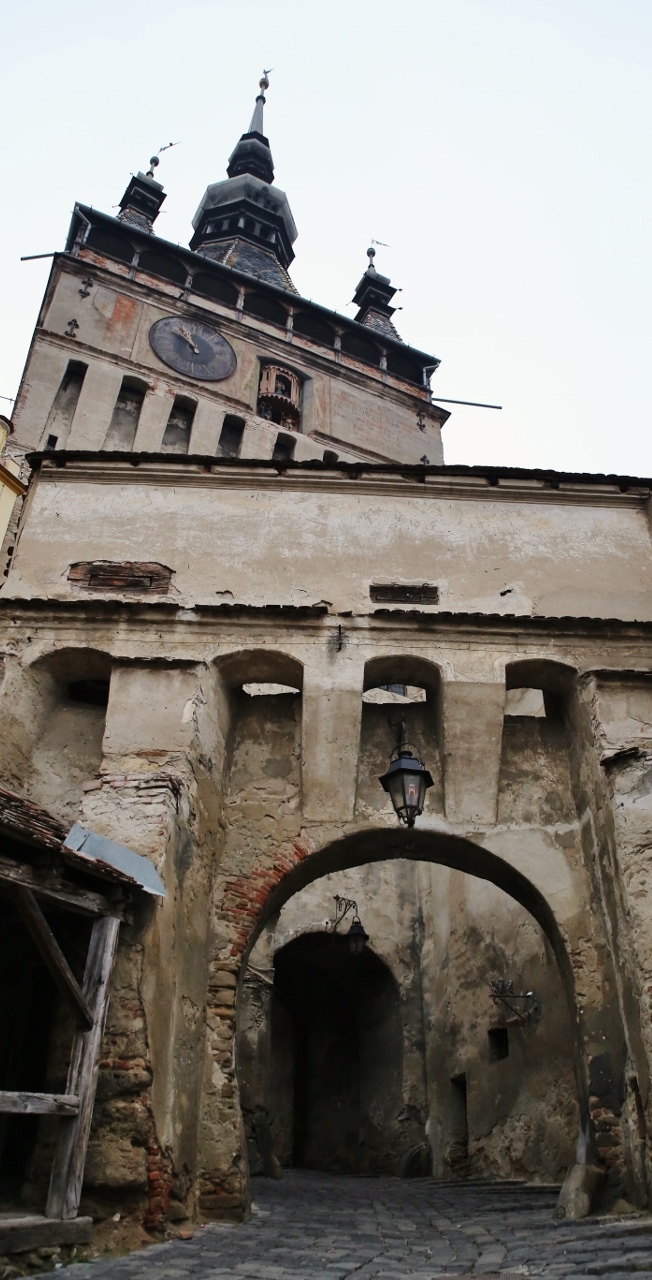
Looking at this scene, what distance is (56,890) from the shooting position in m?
5.93

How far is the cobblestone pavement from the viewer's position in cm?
490

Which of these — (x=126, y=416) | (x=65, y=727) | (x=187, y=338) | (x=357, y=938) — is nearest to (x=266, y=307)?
(x=187, y=338)

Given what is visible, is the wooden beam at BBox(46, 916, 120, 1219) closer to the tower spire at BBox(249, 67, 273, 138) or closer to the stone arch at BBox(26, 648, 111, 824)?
the stone arch at BBox(26, 648, 111, 824)

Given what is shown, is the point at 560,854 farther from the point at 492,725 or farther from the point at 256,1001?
the point at 256,1001

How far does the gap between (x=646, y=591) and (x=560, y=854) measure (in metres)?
3.29

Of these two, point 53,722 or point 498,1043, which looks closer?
point 53,722

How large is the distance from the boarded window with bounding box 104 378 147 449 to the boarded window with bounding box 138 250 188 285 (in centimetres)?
542

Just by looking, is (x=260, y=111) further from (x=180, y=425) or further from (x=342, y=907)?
(x=342, y=907)

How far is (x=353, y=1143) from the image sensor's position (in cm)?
1655

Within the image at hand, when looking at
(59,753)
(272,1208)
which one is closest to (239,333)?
(59,753)

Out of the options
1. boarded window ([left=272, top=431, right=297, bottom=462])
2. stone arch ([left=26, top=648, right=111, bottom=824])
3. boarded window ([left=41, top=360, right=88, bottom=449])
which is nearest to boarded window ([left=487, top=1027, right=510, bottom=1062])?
stone arch ([left=26, top=648, right=111, bottom=824])

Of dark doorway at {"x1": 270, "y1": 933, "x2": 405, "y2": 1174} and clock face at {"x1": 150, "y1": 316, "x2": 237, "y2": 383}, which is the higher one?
clock face at {"x1": 150, "y1": 316, "x2": 237, "y2": 383}

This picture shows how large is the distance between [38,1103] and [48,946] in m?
0.90

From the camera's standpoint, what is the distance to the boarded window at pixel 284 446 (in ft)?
80.0
